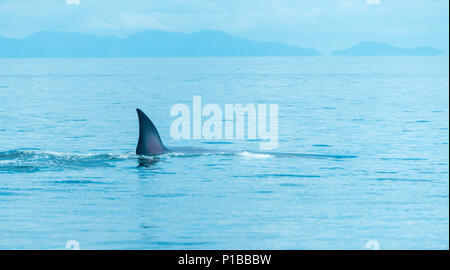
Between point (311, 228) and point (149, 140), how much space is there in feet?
34.8

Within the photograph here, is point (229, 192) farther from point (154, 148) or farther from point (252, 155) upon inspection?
point (252, 155)

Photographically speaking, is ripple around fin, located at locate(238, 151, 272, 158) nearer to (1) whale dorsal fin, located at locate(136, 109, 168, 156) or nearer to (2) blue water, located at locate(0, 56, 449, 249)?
(2) blue water, located at locate(0, 56, 449, 249)

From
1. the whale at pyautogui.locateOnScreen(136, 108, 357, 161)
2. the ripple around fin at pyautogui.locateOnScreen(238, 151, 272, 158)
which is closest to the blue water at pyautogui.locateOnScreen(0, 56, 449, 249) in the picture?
the ripple around fin at pyautogui.locateOnScreen(238, 151, 272, 158)

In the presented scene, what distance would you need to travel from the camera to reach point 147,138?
88.3 ft

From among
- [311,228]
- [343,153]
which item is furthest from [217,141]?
[311,228]

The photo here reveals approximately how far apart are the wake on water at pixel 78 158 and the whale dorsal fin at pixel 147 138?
0.74 ft

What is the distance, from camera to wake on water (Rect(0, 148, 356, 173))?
994 inches

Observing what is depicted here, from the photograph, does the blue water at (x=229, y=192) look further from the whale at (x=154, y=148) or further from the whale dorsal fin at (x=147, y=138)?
the whale dorsal fin at (x=147, y=138)

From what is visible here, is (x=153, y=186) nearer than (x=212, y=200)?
No

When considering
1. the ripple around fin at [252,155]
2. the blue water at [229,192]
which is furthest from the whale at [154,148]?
the blue water at [229,192]

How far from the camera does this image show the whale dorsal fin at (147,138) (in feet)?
86.1

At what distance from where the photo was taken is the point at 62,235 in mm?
16812

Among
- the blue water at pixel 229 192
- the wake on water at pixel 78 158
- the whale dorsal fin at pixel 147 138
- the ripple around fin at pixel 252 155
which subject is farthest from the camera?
the ripple around fin at pixel 252 155
